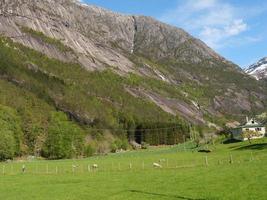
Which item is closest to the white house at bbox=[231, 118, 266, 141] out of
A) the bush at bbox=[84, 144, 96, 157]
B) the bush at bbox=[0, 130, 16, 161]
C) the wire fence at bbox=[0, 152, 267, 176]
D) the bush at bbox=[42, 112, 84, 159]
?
the bush at bbox=[84, 144, 96, 157]

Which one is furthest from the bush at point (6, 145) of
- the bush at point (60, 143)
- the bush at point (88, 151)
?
the bush at point (88, 151)

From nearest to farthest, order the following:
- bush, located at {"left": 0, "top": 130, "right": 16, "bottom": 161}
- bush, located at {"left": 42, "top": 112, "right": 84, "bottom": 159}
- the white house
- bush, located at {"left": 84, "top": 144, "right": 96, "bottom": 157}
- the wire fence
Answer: the wire fence < bush, located at {"left": 0, "top": 130, "right": 16, "bottom": 161} < bush, located at {"left": 42, "top": 112, "right": 84, "bottom": 159} < the white house < bush, located at {"left": 84, "top": 144, "right": 96, "bottom": 157}

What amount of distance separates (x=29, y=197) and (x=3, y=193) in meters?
6.54

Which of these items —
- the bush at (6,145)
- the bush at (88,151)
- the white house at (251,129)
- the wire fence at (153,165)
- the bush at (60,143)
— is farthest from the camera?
the bush at (88,151)

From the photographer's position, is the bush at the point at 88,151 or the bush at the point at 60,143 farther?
the bush at the point at 88,151

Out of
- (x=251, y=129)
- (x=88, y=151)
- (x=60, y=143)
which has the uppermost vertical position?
(x=251, y=129)

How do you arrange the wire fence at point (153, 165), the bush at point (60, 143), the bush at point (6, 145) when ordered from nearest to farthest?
the wire fence at point (153, 165) → the bush at point (6, 145) → the bush at point (60, 143)

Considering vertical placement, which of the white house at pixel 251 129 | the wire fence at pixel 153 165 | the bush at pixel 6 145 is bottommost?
the wire fence at pixel 153 165

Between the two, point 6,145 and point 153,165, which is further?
point 6,145

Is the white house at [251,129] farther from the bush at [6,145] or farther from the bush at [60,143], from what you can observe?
the bush at [6,145]

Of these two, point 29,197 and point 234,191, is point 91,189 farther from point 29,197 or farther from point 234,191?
point 234,191

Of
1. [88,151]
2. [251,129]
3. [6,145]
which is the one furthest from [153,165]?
[88,151]

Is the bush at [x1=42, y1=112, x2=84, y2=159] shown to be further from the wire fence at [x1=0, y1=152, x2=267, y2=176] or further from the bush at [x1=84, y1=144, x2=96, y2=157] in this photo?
the wire fence at [x1=0, y1=152, x2=267, y2=176]

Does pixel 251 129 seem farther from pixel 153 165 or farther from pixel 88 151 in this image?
pixel 153 165
